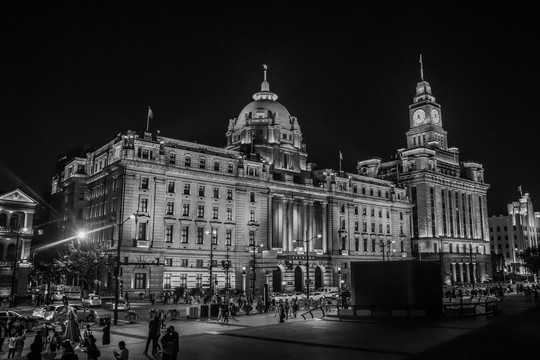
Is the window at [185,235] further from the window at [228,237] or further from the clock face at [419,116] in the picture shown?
the clock face at [419,116]

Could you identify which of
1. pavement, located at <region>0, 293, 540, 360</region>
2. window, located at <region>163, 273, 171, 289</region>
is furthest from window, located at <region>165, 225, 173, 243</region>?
pavement, located at <region>0, 293, 540, 360</region>

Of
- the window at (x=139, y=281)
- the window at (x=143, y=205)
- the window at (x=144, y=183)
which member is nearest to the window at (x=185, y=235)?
the window at (x=143, y=205)

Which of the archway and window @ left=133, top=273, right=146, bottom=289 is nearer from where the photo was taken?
window @ left=133, top=273, right=146, bottom=289

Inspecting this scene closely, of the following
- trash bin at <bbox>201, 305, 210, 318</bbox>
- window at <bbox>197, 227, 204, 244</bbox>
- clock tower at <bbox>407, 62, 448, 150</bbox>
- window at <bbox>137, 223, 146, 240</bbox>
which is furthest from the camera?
clock tower at <bbox>407, 62, 448, 150</bbox>

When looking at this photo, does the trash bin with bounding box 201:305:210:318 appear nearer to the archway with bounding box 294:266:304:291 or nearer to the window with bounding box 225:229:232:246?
the window with bounding box 225:229:232:246

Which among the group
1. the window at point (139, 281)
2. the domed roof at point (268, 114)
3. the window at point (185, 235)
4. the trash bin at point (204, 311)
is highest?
the domed roof at point (268, 114)

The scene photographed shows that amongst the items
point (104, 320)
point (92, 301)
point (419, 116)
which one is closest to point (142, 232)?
point (92, 301)

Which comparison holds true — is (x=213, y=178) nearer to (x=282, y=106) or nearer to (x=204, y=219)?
(x=204, y=219)

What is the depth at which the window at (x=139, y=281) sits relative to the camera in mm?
73088

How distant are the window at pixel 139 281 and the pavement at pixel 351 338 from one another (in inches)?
1181

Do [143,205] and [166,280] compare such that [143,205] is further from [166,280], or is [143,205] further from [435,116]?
[435,116]

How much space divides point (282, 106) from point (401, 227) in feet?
130

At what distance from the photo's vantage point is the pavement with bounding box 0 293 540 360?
24797 millimetres

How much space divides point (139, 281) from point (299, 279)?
35.4 metres
